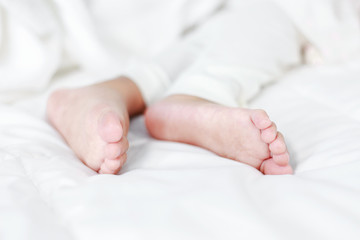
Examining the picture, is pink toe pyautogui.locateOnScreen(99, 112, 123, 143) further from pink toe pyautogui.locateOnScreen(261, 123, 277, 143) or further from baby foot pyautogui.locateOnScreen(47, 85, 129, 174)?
pink toe pyautogui.locateOnScreen(261, 123, 277, 143)

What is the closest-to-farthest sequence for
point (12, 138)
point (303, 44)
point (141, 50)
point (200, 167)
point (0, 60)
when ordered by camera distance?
point (200, 167)
point (12, 138)
point (0, 60)
point (303, 44)
point (141, 50)

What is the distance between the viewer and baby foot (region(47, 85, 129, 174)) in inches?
21.0

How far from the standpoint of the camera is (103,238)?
387 mm

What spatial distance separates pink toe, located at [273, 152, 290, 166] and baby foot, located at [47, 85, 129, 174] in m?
0.19

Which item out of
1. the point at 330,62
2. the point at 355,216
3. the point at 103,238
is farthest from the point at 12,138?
the point at 330,62

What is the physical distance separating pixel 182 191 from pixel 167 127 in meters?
0.23

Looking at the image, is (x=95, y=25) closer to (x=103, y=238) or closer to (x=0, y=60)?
(x=0, y=60)

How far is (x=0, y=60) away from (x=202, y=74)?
0.47 m

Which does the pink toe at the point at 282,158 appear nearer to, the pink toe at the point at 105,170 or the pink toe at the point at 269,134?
the pink toe at the point at 269,134

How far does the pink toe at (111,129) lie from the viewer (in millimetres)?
525

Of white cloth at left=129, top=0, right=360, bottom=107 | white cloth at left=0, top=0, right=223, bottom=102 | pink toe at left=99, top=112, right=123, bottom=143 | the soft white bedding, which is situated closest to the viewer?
the soft white bedding

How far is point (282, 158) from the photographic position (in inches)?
21.0

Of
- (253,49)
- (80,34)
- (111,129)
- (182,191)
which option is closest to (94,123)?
(111,129)

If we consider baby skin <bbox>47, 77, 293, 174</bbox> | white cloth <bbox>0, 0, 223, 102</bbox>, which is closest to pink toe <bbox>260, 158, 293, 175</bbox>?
baby skin <bbox>47, 77, 293, 174</bbox>
